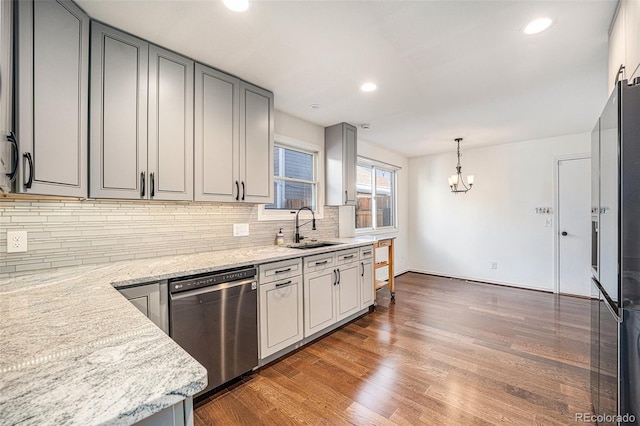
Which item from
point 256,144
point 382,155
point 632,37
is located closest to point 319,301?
point 256,144

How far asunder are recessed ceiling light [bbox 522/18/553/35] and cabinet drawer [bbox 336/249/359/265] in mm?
2288

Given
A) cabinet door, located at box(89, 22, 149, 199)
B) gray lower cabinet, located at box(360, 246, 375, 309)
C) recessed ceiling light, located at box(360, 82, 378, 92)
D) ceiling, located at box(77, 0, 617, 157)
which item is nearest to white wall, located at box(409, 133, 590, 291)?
ceiling, located at box(77, 0, 617, 157)

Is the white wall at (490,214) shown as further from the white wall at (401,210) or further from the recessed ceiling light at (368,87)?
the recessed ceiling light at (368,87)

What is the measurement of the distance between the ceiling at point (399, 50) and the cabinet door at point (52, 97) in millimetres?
216

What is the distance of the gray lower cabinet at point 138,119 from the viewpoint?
5.72 ft

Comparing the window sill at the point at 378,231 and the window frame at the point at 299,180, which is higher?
the window frame at the point at 299,180

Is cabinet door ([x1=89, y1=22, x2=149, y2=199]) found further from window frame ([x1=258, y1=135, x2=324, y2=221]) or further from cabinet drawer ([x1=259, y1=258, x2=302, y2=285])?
window frame ([x1=258, y1=135, x2=324, y2=221])

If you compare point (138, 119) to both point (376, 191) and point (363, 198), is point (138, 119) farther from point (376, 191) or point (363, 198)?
point (376, 191)

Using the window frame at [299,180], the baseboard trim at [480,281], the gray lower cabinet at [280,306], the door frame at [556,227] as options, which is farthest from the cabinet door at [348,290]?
the door frame at [556,227]

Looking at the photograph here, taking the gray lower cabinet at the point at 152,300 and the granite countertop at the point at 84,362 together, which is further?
the gray lower cabinet at the point at 152,300

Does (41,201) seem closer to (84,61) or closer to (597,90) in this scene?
(84,61)

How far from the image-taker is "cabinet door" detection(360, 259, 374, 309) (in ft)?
11.0

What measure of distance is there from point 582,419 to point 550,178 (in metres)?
3.76

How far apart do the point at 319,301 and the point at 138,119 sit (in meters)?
2.10
